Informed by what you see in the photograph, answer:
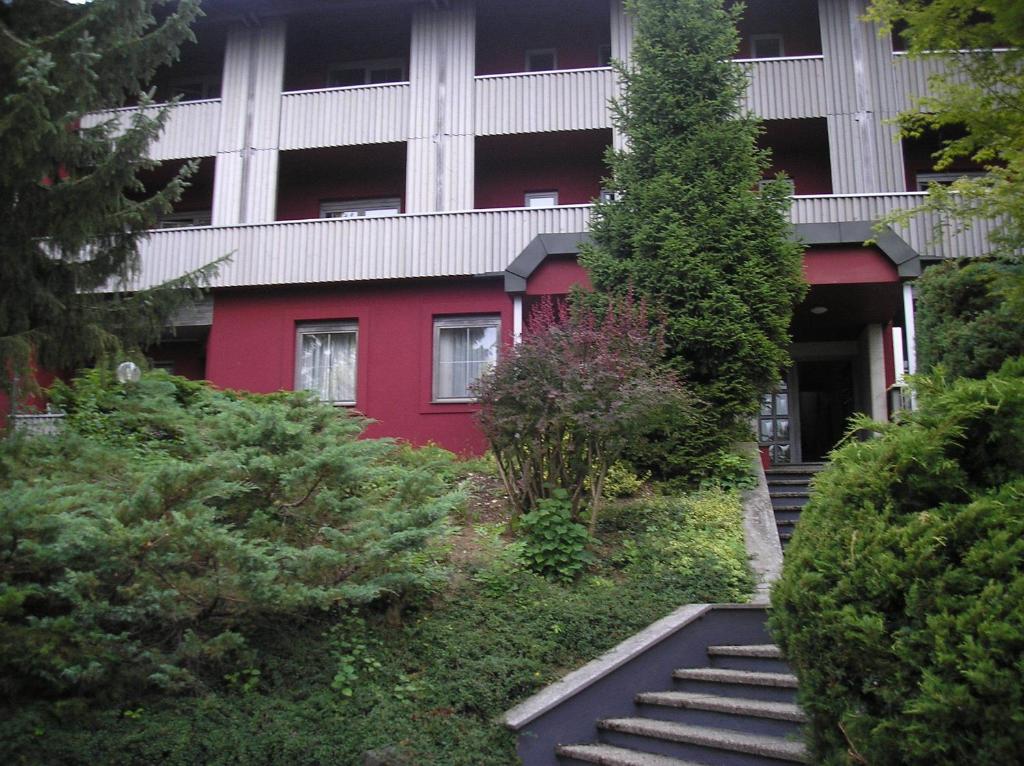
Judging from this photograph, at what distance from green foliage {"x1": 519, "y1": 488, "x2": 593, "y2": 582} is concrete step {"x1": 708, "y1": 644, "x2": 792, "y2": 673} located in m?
1.46

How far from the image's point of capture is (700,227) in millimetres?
10922

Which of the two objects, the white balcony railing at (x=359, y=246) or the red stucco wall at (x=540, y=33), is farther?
the red stucco wall at (x=540, y=33)

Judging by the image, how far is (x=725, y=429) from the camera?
413 inches

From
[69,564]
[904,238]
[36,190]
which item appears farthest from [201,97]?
[69,564]

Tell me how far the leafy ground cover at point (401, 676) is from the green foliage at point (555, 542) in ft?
0.44

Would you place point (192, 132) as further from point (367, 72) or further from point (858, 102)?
point (858, 102)

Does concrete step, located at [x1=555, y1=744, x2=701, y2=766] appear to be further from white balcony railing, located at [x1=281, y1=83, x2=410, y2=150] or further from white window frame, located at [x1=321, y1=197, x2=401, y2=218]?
white window frame, located at [x1=321, y1=197, x2=401, y2=218]

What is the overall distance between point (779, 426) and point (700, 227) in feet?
23.5

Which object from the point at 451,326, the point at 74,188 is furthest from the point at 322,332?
the point at 74,188

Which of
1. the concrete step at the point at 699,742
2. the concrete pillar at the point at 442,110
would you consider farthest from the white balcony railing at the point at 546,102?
the concrete step at the point at 699,742

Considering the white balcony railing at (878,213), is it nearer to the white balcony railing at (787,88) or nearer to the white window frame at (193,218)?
the white balcony railing at (787,88)

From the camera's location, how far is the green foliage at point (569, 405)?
8203mm

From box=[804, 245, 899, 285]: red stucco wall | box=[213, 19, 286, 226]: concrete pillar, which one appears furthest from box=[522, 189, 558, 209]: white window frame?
box=[804, 245, 899, 285]: red stucco wall

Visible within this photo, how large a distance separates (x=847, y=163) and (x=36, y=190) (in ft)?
41.3
